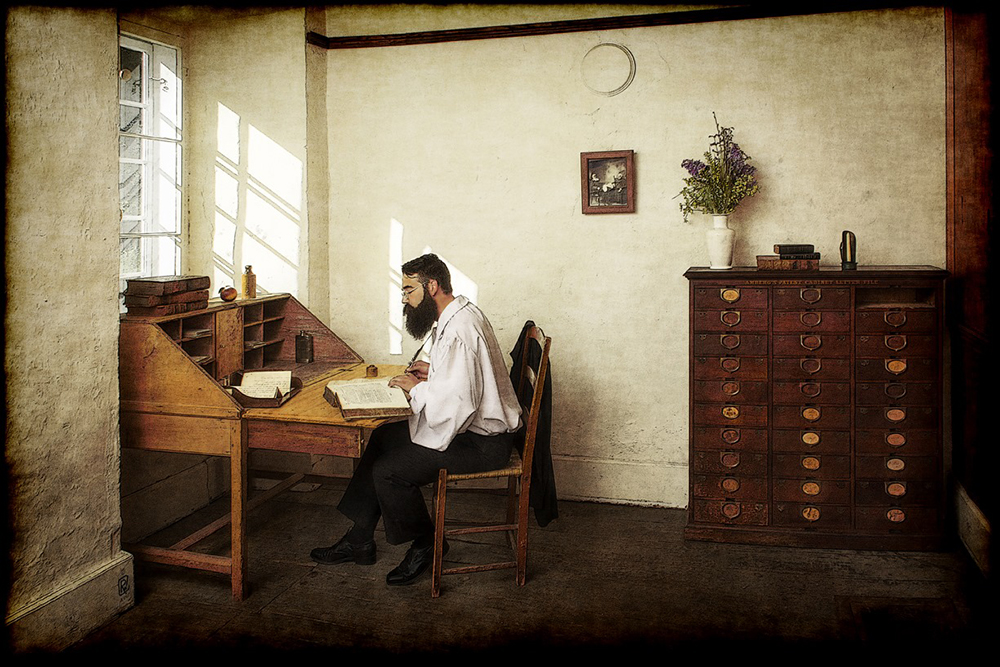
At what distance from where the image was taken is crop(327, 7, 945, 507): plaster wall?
4352 millimetres

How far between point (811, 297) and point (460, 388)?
1.84m

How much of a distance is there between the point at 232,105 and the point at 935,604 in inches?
184

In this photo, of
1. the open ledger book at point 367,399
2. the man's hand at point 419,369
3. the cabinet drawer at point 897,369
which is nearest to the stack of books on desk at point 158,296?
the open ledger book at point 367,399

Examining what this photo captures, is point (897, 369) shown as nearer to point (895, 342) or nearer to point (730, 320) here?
point (895, 342)

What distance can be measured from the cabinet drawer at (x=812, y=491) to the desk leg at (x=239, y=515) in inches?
104

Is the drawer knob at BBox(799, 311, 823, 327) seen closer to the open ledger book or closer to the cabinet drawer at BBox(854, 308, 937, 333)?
the cabinet drawer at BBox(854, 308, 937, 333)

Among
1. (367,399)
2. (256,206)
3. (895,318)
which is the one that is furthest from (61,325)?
(895,318)

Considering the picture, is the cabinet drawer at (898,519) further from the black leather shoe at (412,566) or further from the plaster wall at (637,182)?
the black leather shoe at (412,566)

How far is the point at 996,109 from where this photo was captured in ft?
11.8

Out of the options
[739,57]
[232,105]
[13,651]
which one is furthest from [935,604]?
[232,105]

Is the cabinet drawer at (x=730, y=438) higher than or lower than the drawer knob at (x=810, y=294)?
lower

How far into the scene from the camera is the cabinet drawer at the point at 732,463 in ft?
13.5

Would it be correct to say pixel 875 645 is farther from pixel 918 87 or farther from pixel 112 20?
pixel 112 20

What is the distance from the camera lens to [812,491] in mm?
4078
